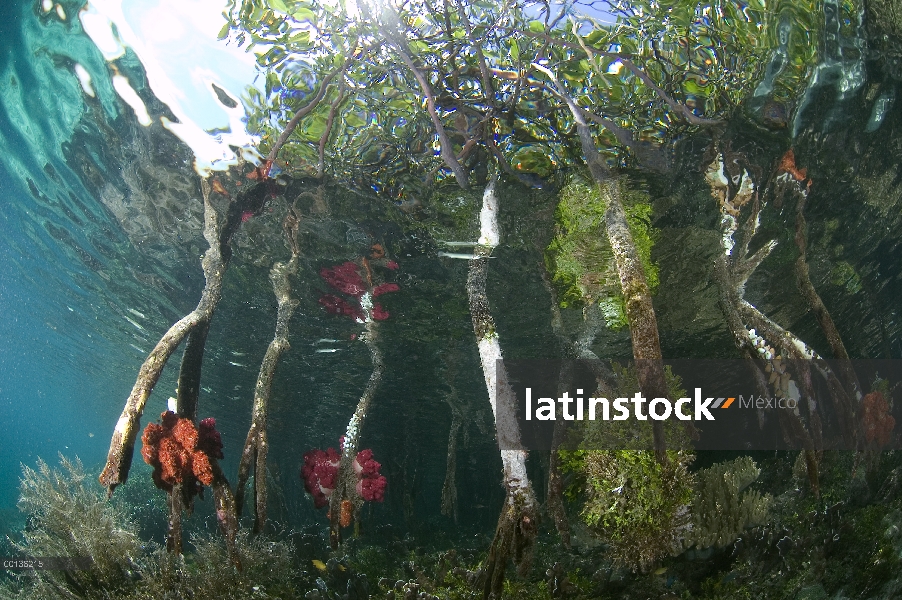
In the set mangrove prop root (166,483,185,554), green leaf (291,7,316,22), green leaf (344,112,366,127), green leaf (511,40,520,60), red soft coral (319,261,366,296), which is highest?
green leaf (291,7,316,22)

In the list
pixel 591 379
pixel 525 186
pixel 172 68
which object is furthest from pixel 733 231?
pixel 172 68

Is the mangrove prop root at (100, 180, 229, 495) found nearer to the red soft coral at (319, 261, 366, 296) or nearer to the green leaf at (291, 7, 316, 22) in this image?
the red soft coral at (319, 261, 366, 296)

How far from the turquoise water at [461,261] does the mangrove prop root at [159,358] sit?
593 mm

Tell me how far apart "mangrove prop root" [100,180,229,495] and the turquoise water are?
1.94ft

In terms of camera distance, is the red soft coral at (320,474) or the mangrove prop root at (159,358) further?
the red soft coral at (320,474)

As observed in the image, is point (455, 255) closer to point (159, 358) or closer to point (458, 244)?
point (458, 244)

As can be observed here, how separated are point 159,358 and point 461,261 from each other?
7.26 metres

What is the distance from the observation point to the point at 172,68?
262 inches

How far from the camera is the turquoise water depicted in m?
7.31

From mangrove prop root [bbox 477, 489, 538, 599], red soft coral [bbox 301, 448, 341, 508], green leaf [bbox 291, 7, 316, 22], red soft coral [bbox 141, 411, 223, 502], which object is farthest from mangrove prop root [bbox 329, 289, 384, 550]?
green leaf [bbox 291, 7, 316, 22]

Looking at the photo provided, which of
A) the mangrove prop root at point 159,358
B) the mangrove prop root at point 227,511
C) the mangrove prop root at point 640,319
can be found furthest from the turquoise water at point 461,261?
the mangrove prop root at point 640,319

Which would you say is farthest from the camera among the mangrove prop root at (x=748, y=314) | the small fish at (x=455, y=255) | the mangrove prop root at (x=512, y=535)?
the small fish at (x=455, y=255)

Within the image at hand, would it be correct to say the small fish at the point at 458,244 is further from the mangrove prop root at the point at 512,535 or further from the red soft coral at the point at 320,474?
the mangrove prop root at the point at 512,535

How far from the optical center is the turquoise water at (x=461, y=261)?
7.31 m
